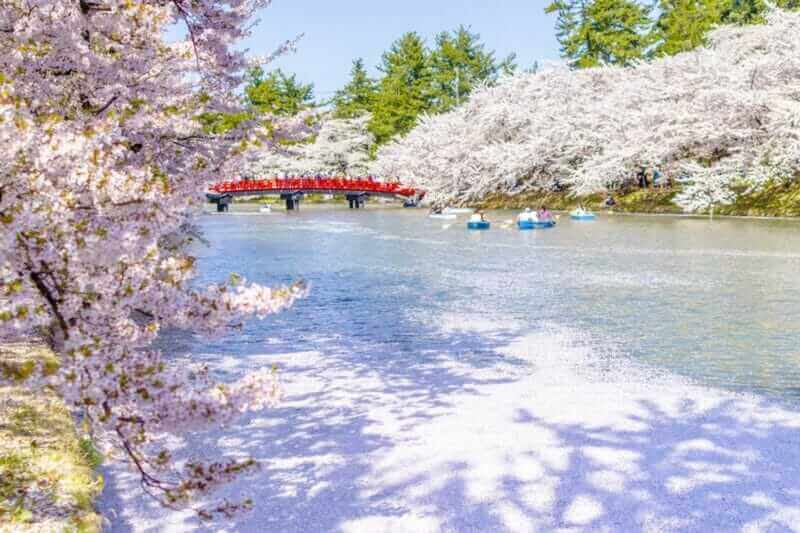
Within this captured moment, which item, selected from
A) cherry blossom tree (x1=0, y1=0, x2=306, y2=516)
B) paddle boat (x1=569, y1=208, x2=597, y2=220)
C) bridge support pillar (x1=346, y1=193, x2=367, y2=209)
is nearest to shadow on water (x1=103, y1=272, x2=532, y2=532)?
cherry blossom tree (x1=0, y1=0, x2=306, y2=516)

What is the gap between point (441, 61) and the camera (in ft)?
289

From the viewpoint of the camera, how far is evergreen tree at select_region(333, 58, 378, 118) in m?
89.3

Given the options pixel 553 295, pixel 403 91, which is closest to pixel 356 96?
pixel 403 91

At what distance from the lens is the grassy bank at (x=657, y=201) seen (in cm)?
3969

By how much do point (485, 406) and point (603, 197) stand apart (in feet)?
150

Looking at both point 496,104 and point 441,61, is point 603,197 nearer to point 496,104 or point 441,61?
point 496,104

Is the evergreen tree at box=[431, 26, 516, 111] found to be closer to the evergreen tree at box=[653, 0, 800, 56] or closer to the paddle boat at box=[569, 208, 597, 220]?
the evergreen tree at box=[653, 0, 800, 56]

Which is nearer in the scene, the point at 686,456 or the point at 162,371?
the point at 162,371

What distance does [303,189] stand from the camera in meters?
61.8

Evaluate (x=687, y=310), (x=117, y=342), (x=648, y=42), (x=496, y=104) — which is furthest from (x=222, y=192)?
(x=117, y=342)

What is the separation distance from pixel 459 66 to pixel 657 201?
4664 centimetres

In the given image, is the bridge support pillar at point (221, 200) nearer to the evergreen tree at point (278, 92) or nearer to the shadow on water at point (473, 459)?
the evergreen tree at point (278, 92)

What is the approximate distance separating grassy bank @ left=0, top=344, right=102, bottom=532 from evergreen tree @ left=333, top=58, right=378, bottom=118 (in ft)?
273

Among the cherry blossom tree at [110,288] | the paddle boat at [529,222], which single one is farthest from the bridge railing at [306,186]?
the cherry blossom tree at [110,288]
